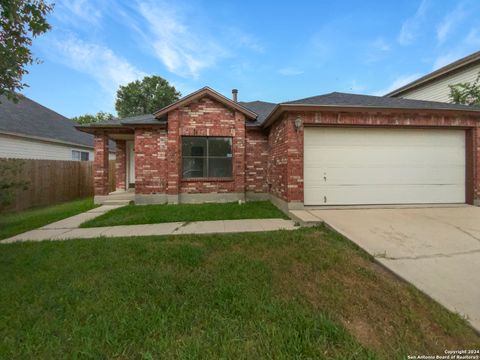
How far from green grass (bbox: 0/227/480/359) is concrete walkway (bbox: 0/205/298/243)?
119 cm

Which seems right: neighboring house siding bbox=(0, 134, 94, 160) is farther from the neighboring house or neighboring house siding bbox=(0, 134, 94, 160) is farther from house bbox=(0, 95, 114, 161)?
the neighboring house

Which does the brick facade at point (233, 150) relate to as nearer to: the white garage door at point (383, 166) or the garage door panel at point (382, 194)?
the white garage door at point (383, 166)

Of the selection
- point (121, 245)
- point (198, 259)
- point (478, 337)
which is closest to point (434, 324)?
point (478, 337)

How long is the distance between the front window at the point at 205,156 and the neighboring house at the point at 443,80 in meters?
11.4

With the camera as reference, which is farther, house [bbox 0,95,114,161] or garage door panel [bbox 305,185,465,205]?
house [bbox 0,95,114,161]

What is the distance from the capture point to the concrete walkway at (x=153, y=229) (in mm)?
5074

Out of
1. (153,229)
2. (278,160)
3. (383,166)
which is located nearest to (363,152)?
(383,166)

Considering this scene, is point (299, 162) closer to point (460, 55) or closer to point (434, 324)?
point (434, 324)

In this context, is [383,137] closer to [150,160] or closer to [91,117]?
[150,160]

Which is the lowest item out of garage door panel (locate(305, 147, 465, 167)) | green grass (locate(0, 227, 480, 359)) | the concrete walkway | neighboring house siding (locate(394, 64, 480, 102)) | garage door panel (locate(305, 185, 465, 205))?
green grass (locate(0, 227, 480, 359))

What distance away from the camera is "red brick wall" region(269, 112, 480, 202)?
655 centimetres

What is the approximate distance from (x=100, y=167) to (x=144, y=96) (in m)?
23.1

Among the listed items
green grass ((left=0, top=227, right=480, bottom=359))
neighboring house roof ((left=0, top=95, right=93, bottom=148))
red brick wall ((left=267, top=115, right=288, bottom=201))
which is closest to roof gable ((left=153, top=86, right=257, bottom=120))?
red brick wall ((left=267, top=115, right=288, bottom=201))

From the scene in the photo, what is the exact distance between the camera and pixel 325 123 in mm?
6707
